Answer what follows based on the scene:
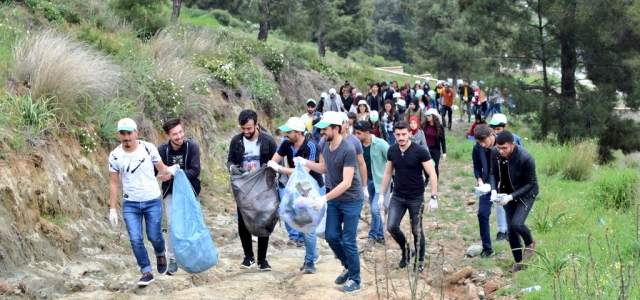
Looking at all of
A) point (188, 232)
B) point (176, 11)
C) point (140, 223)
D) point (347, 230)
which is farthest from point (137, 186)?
point (176, 11)

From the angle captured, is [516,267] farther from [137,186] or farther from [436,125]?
[436,125]

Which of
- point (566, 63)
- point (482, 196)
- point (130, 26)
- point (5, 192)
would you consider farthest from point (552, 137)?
point (5, 192)

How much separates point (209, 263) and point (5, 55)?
525cm

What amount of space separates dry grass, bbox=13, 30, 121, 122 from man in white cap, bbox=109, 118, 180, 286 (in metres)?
2.62

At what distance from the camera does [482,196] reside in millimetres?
9758

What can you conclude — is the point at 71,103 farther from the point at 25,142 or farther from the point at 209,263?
the point at 209,263

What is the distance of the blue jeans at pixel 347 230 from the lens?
8133 millimetres

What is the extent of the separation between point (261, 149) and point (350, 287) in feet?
6.42

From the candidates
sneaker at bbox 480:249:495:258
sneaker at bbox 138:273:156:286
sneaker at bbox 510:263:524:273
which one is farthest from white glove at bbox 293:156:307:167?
sneaker at bbox 480:249:495:258

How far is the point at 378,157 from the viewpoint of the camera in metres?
10.4

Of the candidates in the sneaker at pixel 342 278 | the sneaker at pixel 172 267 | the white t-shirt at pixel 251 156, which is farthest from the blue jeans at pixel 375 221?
the sneaker at pixel 172 267

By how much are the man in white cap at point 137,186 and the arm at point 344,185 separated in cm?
175

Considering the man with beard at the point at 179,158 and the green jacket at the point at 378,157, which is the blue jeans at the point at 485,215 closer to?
the green jacket at the point at 378,157

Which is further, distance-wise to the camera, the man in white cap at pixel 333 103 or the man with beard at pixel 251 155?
the man in white cap at pixel 333 103
